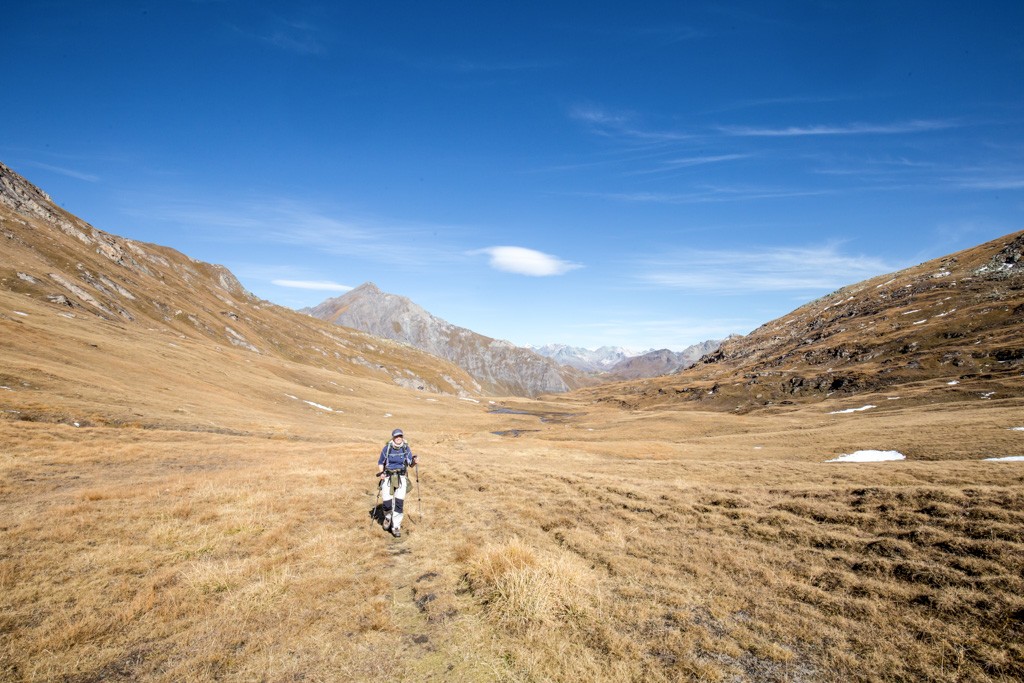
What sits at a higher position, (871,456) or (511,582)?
(511,582)

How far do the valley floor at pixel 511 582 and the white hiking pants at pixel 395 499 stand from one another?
0.68 meters

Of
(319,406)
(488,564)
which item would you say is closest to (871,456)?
(488,564)

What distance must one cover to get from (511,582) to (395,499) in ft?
21.3

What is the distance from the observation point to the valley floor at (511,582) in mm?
6957

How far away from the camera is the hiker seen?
1431 centimetres

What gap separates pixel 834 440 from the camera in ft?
128

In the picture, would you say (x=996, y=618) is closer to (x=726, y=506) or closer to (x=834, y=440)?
(x=726, y=506)

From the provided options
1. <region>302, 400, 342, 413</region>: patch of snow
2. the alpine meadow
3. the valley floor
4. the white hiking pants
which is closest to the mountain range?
<region>302, 400, 342, 413</region>: patch of snow

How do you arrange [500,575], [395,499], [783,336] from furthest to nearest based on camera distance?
[783,336] → [395,499] → [500,575]

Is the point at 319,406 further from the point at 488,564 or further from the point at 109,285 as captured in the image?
the point at 109,285

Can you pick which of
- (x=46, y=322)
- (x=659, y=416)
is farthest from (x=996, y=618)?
(x=46, y=322)

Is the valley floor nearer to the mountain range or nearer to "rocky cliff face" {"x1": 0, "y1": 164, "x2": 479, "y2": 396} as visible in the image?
the mountain range

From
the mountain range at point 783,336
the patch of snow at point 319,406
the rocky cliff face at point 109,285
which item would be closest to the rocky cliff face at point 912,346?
the mountain range at point 783,336

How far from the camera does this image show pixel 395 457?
15.8m
